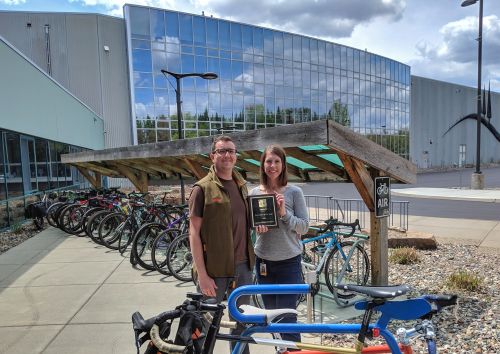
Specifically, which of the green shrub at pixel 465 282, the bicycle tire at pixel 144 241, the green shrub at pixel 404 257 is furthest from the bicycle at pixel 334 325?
the green shrub at pixel 404 257

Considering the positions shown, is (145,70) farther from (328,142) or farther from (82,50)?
(328,142)

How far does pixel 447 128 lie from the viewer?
5100 centimetres

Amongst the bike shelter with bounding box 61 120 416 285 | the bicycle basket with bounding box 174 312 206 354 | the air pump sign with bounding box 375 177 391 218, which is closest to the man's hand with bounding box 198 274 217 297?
the bicycle basket with bounding box 174 312 206 354

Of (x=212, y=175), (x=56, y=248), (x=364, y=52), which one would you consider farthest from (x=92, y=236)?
(x=364, y=52)

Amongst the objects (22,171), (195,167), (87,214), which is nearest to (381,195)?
(195,167)

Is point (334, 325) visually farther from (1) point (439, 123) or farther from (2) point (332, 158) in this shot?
(1) point (439, 123)

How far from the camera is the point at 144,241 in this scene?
6172 mm

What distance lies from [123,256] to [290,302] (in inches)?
193

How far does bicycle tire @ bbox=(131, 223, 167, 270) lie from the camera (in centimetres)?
595

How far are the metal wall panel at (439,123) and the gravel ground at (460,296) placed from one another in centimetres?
4230

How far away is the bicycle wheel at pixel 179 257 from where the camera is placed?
5.32m

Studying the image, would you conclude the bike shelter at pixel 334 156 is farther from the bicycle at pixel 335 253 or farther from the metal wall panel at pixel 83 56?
the metal wall panel at pixel 83 56

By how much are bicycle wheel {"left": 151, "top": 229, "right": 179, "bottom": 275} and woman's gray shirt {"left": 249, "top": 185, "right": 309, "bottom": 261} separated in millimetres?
3121

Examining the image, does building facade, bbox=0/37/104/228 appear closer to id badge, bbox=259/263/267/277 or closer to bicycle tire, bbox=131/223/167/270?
bicycle tire, bbox=131/223/167/270
